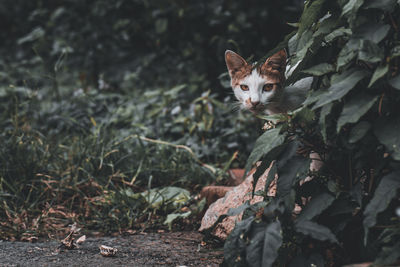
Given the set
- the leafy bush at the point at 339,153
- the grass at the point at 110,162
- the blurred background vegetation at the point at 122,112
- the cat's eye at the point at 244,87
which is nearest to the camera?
the leafy bush at the point at 339,153

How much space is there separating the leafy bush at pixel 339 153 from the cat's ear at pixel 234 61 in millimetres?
820

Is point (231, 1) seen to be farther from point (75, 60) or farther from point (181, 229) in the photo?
point (181, 229)

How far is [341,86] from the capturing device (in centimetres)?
149

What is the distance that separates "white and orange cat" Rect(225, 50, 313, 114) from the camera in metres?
2.48

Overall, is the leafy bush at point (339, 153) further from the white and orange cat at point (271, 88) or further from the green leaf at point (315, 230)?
the white and orange cat at point (271, 88)

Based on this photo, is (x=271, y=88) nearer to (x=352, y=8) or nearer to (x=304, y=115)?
(x=304, y=115)

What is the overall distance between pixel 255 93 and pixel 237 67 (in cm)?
27

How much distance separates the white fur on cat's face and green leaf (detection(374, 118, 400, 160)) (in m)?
1.06

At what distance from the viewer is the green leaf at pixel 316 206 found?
5.18ft

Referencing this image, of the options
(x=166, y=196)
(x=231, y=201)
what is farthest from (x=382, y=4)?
(x=166, y=196)

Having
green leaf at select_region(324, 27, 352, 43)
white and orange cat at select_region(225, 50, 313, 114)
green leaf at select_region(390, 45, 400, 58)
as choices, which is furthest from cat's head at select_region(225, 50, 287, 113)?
green leaf at select_region(390, 45, 400, 58)

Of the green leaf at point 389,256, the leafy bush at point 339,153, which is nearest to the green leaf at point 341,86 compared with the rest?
the leafy bush at point 339,153

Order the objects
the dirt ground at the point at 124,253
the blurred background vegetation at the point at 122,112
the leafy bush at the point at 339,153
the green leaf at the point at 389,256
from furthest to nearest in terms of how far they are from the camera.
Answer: the blurred background vegetation at the point at 122,112
the dirt ground at the point at 124,253
the leafy bush at the point at 339,153
the green leaf at the point at 389,256

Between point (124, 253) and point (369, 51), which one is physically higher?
point (369, 51)
